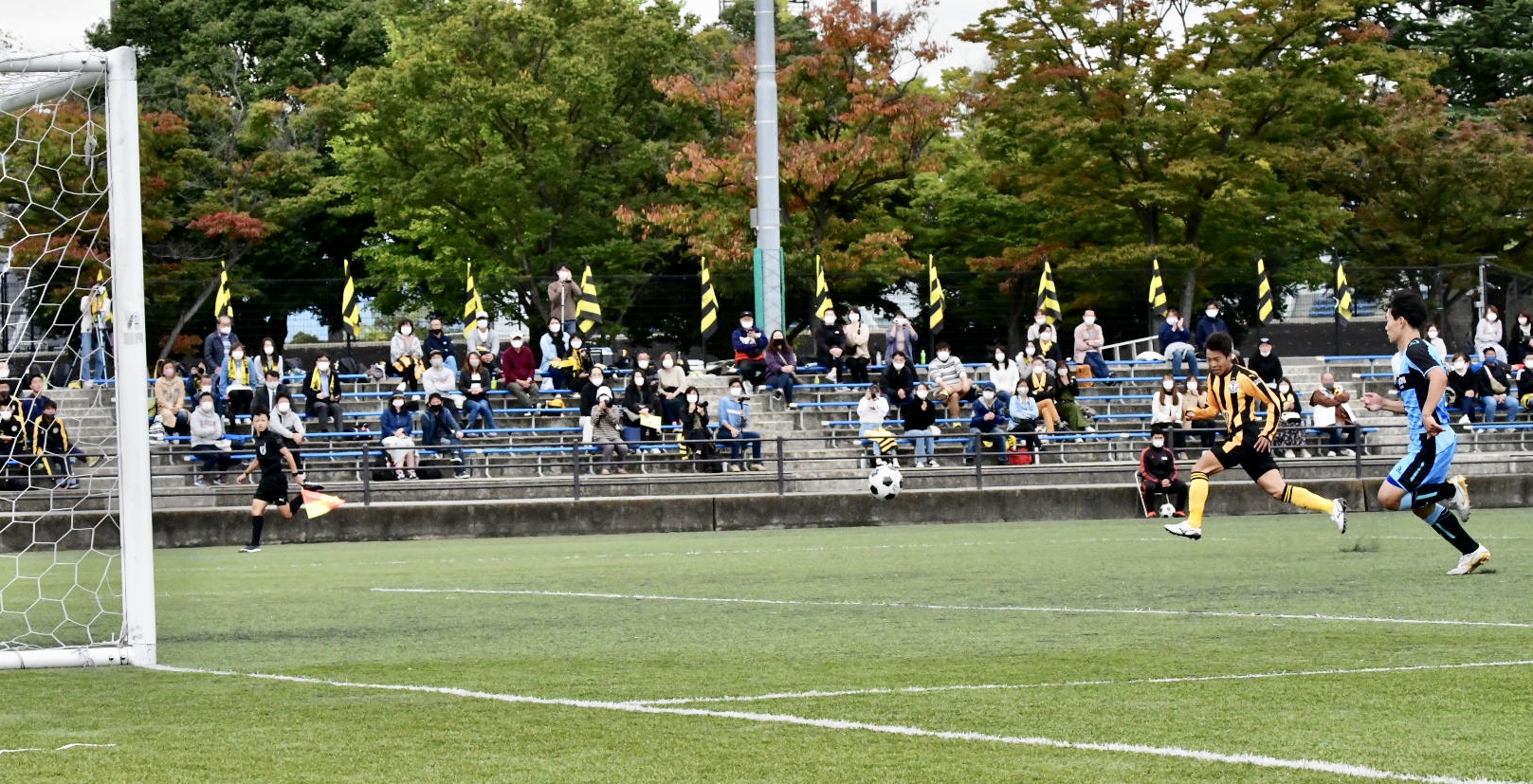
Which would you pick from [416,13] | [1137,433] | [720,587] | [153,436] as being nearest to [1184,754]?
[720,587]

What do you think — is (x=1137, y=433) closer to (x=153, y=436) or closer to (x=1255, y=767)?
(x=153, y=436)

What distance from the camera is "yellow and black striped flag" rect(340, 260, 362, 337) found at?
3200 cm

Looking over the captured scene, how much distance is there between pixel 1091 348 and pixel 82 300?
22.5 meters

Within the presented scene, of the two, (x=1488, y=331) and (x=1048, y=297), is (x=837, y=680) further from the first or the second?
(x=1488, y=331)

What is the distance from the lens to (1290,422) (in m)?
29.1

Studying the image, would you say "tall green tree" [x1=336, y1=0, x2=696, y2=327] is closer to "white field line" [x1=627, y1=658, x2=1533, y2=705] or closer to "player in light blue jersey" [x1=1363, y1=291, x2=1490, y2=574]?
"player in light blue jersey" [x1=1363, y1=291, x2=1490, y2=574]

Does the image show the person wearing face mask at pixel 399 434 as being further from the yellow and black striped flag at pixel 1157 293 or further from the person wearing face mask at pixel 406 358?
the yellow and black striped flag at pixel 1157 293

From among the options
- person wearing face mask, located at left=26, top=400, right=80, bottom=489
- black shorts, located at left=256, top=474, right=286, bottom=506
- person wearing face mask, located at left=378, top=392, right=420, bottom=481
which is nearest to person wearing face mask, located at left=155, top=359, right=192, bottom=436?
person wearing face mask, located at left=378, top=392, right=420, bottom=481

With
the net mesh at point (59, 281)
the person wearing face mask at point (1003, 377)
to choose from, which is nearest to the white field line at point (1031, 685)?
the net mesh at point (59, 281)

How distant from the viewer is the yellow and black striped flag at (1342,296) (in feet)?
118

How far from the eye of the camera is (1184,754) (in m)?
6.21

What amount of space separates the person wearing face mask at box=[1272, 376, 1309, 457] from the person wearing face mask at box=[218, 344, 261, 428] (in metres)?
15.0

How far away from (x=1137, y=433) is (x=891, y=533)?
5661 mm

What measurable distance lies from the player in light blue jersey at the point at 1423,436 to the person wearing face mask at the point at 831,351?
60.8ft
